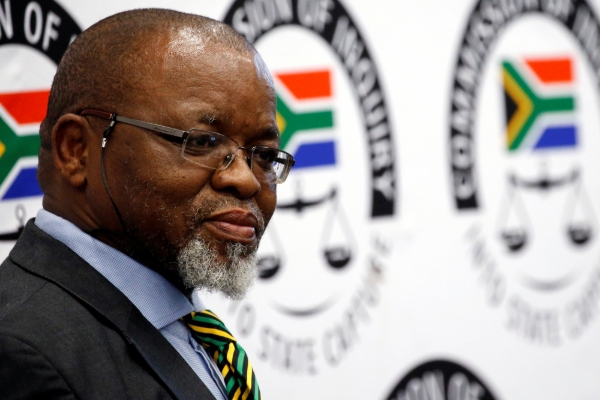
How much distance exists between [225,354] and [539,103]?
4.66ft

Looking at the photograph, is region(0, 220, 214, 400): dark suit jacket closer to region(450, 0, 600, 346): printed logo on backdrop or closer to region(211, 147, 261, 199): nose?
region(211, 147, 261, 199): nose

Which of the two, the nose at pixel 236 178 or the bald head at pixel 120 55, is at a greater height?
the bald head at pixel 120 55

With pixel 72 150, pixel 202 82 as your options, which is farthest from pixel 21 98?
pixel 202 82

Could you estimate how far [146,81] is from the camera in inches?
41.1

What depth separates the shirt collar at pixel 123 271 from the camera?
1046 millimetres

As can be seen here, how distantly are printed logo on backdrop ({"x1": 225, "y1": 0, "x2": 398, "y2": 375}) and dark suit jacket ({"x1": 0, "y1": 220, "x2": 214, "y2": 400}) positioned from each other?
2.49 ft

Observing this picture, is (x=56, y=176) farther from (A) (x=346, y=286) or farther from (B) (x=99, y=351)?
(A) (x=346, y=286)

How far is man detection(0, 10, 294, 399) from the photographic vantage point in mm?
1005

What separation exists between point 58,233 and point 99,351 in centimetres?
20

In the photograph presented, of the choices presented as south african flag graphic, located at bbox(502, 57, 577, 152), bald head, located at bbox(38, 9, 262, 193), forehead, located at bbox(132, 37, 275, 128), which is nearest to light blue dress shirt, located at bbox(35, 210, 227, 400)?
bald head, located at bbox(38, 9, 262, 193)

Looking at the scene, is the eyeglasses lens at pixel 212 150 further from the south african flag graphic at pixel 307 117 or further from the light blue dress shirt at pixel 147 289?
the south african flag graphic at pixel 307 117

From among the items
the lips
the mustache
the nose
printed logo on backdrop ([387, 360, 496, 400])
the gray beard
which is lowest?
printed logo on backdrop ([387, 360, 496, 400])

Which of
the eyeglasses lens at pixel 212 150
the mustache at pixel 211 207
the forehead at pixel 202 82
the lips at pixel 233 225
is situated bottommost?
the lips at pixel 233 225

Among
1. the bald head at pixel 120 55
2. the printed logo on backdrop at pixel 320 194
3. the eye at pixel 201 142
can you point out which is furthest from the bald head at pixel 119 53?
the printed logo on backdrop at pixel 320 194
